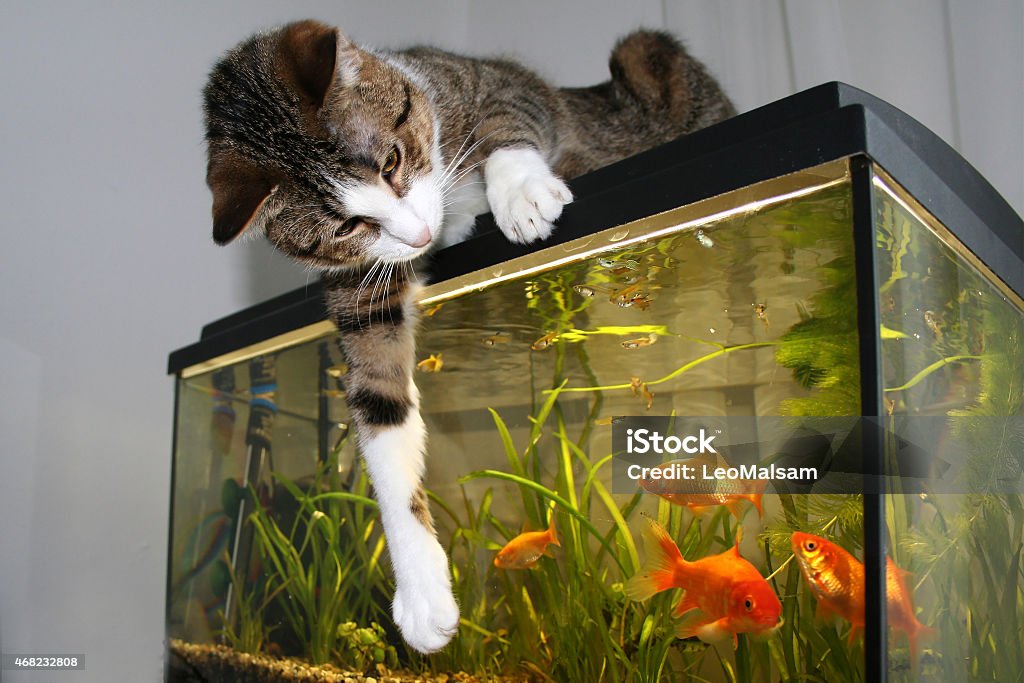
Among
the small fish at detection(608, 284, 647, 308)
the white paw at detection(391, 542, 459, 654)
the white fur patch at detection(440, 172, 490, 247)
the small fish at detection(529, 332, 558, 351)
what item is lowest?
the white paw at detection(391, 542, 459, 654)

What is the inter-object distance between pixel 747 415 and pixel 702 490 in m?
0.09

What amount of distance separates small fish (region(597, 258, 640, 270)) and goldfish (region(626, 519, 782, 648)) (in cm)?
27

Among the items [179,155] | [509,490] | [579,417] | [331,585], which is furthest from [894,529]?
[179,155]

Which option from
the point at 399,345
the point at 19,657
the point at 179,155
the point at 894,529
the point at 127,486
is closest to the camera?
the point at 894,529

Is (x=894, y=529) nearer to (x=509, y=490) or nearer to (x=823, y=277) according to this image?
(x=823, y=277)

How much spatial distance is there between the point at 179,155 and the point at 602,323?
4.66 ft

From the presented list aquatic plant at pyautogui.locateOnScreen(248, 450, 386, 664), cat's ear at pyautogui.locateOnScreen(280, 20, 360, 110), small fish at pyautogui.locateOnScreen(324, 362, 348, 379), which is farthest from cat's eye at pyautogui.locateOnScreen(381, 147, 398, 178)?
aquatic plant at pyautogui.locateOnScreen(248, 450, 386, 664)

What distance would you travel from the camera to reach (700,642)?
A: 781mm

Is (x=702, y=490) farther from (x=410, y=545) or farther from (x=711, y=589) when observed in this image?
(x=410, y=545)

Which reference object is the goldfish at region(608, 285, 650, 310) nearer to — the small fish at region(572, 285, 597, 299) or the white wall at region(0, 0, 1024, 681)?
the small fish at region(572, 285, 597, 299)

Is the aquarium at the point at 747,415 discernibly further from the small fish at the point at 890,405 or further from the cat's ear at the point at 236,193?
the cat's ear at the point at 236,193

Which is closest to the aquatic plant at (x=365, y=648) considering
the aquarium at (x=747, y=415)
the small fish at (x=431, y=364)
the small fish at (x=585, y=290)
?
the aquarium at (x=747, y=415)

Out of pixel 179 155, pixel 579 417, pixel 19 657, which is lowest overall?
pixel 19 657

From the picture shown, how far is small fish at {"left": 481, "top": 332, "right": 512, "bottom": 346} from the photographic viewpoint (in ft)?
3.27
